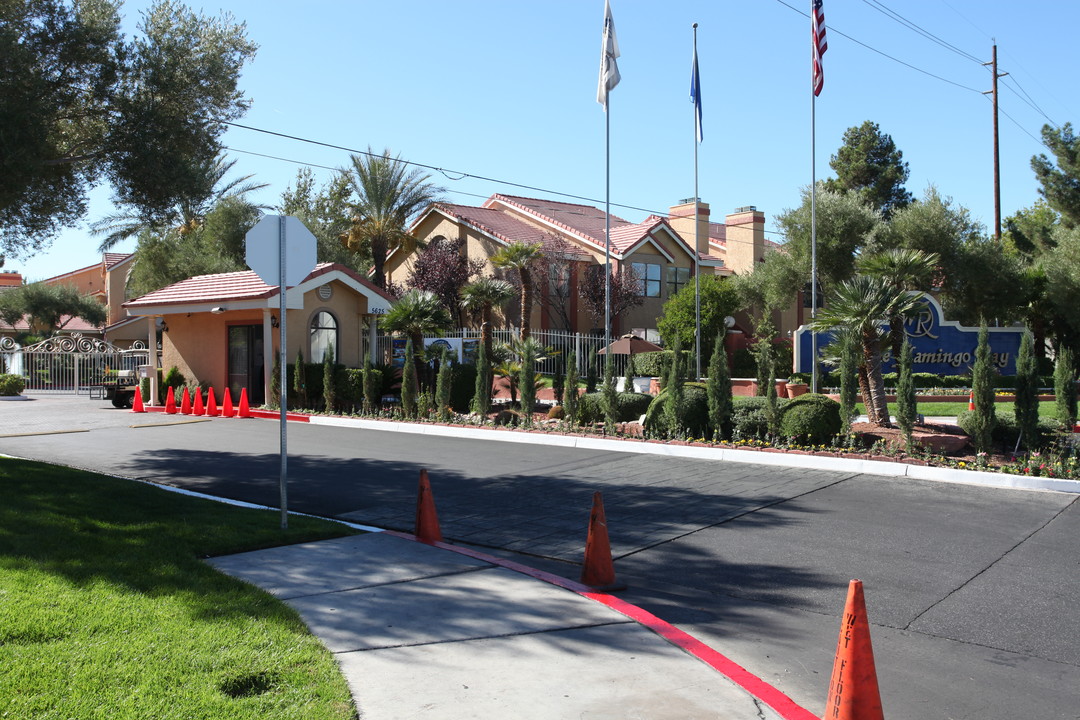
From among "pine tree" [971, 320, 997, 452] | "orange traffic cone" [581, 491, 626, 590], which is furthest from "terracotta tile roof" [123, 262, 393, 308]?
"orange traffic cone" [581, 491, 626, 590]

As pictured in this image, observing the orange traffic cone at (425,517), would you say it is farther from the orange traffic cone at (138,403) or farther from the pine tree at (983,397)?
the orange traffic cone at (138,403)

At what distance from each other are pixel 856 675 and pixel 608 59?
21585 mm

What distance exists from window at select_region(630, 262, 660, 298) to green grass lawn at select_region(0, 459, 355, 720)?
30.3 m

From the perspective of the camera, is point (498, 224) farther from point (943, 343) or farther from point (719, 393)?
point (719, 393)

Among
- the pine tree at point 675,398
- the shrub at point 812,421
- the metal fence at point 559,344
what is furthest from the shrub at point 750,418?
the metal fence at point 559,344

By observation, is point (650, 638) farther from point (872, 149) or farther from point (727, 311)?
point (872, 149)

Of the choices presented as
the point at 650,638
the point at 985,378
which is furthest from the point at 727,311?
the point at 650,638

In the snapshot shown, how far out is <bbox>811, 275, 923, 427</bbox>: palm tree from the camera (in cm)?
1357

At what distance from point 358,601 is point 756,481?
22.0 ft

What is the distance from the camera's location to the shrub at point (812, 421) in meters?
13.3

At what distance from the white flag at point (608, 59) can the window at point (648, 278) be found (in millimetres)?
13502

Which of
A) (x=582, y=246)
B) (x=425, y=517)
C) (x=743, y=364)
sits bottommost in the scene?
(x=425, y=517)

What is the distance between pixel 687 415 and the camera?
14.7 metres

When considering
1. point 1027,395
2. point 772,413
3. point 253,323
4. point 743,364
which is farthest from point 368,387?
point 743,364
